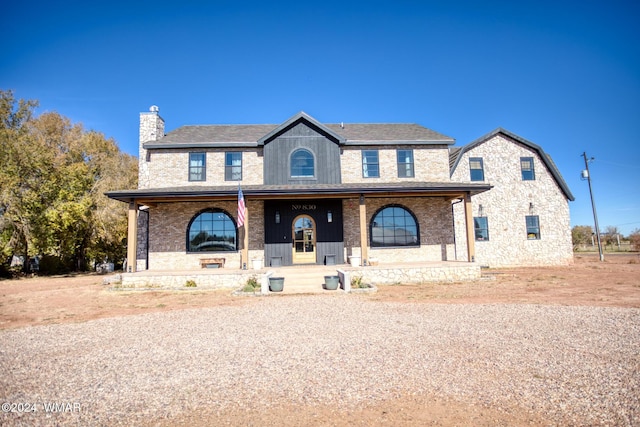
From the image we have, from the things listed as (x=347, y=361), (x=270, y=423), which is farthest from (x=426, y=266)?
(x=270, y=423)

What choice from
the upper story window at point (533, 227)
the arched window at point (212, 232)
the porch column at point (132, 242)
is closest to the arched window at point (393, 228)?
the upper story window at point (533, 227)

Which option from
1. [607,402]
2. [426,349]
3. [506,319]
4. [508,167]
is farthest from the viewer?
[508,167]

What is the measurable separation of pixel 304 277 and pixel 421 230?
7.18 meters

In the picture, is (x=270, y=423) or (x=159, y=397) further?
(x=159, y=397)

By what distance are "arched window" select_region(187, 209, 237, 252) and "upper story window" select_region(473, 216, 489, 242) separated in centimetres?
1311

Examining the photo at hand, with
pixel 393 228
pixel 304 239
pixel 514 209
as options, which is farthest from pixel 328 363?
pixel 514 209

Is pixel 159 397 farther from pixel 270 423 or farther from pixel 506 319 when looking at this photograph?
pixel 506 319

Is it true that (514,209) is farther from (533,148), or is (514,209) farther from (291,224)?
(291,224)

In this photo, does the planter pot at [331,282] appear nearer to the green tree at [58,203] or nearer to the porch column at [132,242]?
the porch column at [132,242]

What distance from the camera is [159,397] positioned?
3846mm

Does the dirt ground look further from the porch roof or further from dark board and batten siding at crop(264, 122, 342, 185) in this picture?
dark board and batten siding at crop(264, 122, 342, 185)

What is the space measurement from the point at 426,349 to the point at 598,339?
10.1ft

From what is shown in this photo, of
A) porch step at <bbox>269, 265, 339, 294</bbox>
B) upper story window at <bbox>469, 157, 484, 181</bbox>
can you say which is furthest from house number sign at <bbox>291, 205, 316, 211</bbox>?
upper story window at <bbox>469, 157, 484, 181</bbox>

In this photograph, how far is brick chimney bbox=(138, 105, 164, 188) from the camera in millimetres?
16719
